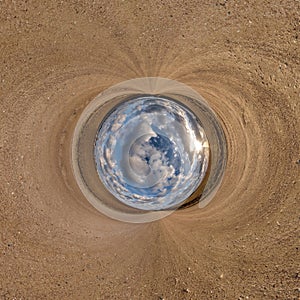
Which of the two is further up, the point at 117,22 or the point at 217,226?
the point at 117,22

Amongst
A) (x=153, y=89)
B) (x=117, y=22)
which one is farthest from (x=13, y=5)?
(x=153, y=89)

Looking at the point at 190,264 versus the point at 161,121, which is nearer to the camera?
the point at 161,121

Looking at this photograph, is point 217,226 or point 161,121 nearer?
point 161,121

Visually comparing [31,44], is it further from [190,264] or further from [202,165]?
[190,264]

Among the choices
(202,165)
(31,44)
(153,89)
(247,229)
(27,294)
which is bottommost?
(27,294)

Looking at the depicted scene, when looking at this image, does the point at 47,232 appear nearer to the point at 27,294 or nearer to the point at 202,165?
the point at 27,294

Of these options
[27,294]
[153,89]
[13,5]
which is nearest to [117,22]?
[153,89]
